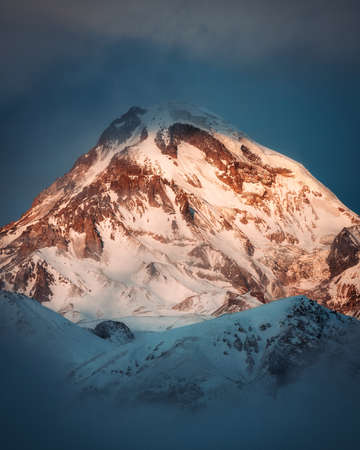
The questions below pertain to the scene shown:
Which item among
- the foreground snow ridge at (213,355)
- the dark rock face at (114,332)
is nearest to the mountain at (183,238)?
the dark rock face at (114,332)

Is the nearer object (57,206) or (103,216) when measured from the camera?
(103,216)

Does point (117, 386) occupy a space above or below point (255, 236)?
below

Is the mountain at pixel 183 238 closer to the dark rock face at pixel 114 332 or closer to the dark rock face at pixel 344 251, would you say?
the dark rock face at pixel 344 251

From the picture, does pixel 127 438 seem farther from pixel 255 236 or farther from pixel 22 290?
pixel 255 236

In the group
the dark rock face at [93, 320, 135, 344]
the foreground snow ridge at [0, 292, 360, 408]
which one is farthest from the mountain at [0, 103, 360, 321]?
the foreground snow ridge at [0, 292, 360, 408]

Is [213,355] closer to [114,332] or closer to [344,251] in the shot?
[114,332]

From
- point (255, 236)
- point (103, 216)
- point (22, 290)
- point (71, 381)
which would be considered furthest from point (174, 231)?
point (71, 381)

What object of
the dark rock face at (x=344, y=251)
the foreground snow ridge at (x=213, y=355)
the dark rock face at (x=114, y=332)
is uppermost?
the dark rock face at (x=344, y=251)
